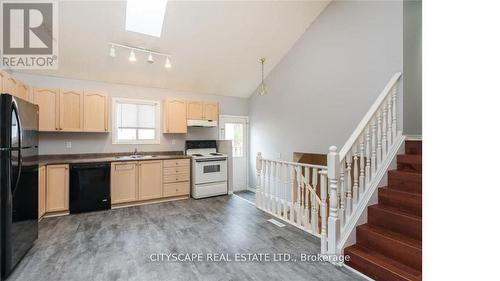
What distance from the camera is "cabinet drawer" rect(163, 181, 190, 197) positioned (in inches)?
186

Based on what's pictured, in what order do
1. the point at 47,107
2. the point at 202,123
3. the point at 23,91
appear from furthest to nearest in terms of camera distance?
the point at 202,123 < the point at 47,107 < the point at 23,91

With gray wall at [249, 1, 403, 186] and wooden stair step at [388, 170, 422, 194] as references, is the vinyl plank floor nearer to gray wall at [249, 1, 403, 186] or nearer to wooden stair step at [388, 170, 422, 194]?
wooden stair step at [388, 170, 422, 194]

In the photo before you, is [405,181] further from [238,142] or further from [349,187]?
[238,142]

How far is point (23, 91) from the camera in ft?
11.6

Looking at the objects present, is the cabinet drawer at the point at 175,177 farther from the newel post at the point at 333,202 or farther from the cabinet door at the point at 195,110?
the newel post at the point at 333,202

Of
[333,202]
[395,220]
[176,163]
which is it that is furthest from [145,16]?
[395,220]

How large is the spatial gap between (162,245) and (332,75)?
3.62 m

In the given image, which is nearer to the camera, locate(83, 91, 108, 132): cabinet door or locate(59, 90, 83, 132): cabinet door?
locate(59, 90, 83, 132): cabinet door

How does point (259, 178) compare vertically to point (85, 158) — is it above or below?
below

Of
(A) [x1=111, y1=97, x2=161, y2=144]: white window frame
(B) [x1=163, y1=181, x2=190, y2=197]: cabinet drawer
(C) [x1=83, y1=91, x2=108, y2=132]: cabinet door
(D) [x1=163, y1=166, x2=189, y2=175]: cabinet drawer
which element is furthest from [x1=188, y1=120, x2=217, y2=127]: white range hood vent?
(C) [x1=83, y1=91, x2=108, y2=132]: cabinet door

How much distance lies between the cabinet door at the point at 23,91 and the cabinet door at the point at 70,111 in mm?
416

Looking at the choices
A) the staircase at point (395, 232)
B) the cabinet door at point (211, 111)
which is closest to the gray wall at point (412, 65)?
the staircase at point (395, 232)

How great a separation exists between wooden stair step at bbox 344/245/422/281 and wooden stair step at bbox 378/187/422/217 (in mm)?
533
